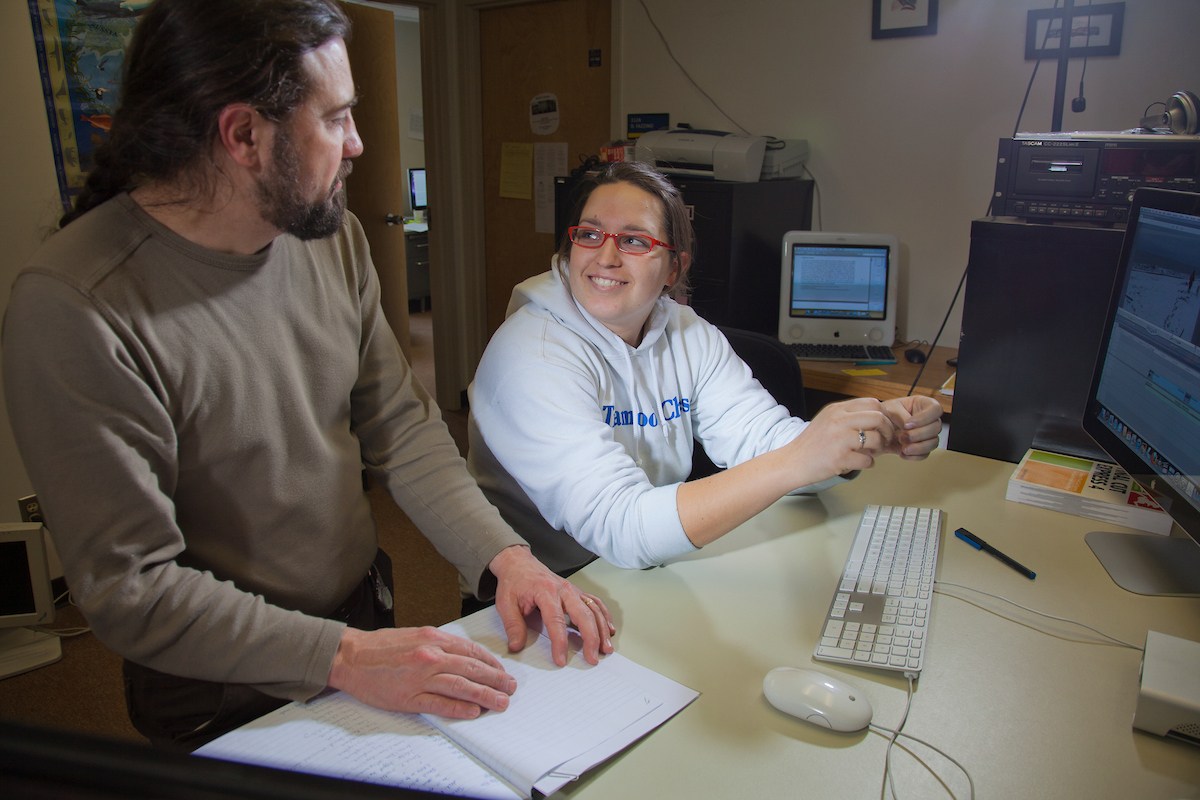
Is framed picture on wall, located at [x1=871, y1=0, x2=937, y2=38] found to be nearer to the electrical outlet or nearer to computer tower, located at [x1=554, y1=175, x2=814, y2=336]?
computer tower, located at [x1=554, y1=175, x2=814, y2=336]

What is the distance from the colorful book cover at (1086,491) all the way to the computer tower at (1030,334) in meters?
0.10

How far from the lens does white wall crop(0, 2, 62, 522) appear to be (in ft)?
7.22

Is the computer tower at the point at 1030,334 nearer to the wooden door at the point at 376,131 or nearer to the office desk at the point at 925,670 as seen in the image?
the office desk at the point at 925,670

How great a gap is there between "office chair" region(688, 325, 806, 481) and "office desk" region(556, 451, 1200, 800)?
1.22ft

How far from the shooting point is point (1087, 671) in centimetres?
95

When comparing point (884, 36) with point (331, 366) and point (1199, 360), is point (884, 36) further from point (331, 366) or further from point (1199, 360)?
point (331, 366)

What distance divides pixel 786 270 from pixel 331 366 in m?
2.01

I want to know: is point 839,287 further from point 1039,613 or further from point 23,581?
point 23,581

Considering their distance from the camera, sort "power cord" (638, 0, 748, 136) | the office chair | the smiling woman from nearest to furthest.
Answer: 1. the smiling woman
2. the office chair
3. "power cord" (638, 0, 748, 136)

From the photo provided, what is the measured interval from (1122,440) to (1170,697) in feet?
1.67

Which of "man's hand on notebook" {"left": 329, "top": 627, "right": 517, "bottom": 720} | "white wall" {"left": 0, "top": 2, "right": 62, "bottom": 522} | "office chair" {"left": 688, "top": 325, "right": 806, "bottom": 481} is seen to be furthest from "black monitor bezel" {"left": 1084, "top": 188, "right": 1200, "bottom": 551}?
"white wall" {"left": 0, "top": 2, "right": 62, "bottom": 522}

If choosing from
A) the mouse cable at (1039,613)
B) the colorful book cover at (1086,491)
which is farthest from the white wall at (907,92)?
the mouse cable at (1039,613)

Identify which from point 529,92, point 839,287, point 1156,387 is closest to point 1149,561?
point 1156,387

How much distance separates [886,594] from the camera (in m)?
1.09
